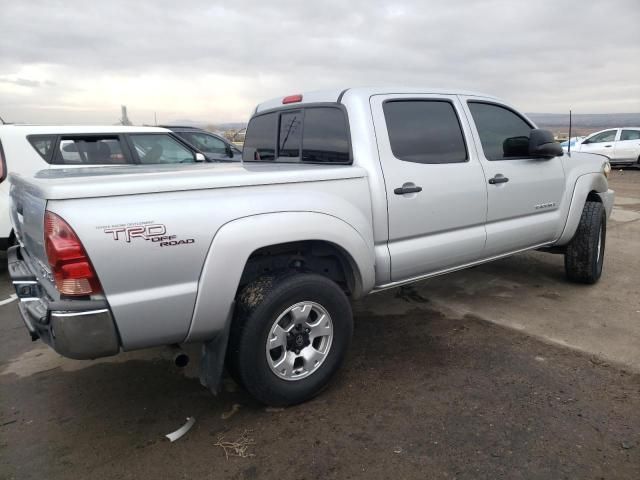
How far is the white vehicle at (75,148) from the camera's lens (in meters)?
5.40

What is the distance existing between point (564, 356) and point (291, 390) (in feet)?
6.35

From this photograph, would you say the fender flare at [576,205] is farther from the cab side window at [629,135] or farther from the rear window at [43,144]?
the cab side window at [629,135]

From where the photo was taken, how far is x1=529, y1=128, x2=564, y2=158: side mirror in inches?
160

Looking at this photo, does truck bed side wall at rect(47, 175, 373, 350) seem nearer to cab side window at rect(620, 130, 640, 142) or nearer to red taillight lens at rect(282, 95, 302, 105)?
red taillight lens at rect(282, 95, 302, 105)

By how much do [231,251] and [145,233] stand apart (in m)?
0.43

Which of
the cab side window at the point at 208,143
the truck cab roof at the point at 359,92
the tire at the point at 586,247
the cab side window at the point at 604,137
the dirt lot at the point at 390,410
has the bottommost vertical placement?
the dirt lot at the point at 390,410

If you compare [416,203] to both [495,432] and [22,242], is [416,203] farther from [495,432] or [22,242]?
[22,242]

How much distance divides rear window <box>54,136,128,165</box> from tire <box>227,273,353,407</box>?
4236mm

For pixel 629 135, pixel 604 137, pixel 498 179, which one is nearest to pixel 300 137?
pixel 498 179

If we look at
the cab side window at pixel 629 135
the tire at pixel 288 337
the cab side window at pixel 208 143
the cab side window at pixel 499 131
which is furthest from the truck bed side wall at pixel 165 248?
the cab side window at pixel 629 135

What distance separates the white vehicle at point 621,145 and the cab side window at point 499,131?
15.6m

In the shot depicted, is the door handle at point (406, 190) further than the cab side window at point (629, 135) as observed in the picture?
No

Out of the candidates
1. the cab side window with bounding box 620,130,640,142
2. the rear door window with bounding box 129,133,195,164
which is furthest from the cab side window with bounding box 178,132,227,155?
the cab side window with bounding box 620,130,640,142

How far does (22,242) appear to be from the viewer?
3002 millimetres
